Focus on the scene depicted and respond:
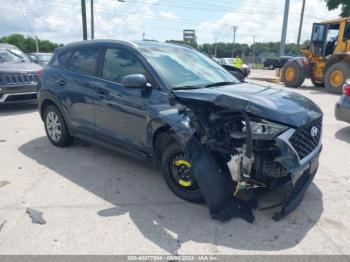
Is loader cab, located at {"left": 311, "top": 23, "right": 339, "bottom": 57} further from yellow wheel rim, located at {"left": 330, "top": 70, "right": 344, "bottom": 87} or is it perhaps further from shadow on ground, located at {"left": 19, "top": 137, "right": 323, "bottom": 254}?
shadow on ground, located at {"left": 19, "top": 137, "right": 323, "bottom": 254}

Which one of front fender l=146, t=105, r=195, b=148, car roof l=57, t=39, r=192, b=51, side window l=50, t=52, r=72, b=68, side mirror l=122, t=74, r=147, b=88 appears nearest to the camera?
front fender l=146, t=105, r=195, b=148

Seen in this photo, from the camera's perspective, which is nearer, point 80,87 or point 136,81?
point 136,81

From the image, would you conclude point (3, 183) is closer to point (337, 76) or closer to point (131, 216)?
point (131, 216)

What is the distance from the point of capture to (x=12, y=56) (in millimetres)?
10102

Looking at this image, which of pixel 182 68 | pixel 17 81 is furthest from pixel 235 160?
pixel 17 81

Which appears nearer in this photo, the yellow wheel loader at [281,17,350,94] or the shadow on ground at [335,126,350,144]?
the shadow on ground at [335,126,350,144]

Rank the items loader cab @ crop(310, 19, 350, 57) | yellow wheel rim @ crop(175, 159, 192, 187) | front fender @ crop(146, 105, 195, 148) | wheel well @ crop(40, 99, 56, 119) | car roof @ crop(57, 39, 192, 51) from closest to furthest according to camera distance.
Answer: front fender @ crop(146, 105, 195, 148) < yellow wheel rim @ crop(175, 159, 192, 187) < car roof @ crop(57, 39, 192, 51) < wheel well @ crop(40, 99, 56, 119) < loader cab @ crop(310, 19, 350, 57)

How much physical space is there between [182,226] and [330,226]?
4.88 feet

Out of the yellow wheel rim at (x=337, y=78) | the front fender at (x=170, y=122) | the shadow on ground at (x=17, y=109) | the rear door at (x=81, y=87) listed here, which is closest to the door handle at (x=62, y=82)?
the rear door at (x=81, y=87)

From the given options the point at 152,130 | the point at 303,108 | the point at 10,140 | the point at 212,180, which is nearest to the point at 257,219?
the point at 212,180

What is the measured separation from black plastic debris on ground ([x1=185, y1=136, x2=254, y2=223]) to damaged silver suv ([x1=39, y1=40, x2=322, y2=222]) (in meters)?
0.01

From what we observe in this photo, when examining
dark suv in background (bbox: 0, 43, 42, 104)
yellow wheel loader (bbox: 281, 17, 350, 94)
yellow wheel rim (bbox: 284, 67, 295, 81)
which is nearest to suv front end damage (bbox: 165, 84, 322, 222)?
dark suv in background (bbox: 0, 43, 42, 104)

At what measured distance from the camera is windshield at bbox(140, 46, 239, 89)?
13.1ft

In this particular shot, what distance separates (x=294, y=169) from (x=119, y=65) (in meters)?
2.67
